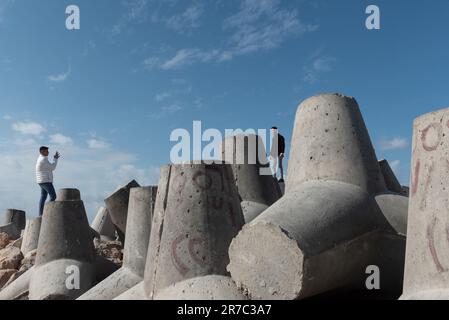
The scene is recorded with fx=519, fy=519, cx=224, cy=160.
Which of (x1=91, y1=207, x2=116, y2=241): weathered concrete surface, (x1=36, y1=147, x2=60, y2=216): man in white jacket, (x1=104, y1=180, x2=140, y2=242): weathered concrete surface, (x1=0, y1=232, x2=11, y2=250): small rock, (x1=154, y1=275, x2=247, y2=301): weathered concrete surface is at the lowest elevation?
(x1=154, y1=275, x2=247, y2=301): weathered concrete surface

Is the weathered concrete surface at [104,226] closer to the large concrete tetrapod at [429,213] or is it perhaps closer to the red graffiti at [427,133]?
the large concrete tetrapod at [429,213]

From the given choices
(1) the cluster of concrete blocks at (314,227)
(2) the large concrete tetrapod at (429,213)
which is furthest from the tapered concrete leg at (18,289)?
(2) the large concrete tetrapod at (429,213)

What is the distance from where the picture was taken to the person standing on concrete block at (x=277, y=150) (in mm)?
8570

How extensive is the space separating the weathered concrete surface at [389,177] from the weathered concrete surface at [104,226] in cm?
538

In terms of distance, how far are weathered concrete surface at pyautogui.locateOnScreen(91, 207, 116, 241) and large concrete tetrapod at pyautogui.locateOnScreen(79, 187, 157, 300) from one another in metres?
3.87

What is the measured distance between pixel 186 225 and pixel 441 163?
184 cm

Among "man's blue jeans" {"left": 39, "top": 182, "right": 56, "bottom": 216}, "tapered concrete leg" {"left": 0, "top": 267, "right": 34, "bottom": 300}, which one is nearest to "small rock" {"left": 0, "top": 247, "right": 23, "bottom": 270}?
"man's blue jeans" {"left": 39, "top": 182, "right": 56, "bottom": 216}

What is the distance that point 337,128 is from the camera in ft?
13.8

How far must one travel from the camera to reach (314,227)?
3.38 m

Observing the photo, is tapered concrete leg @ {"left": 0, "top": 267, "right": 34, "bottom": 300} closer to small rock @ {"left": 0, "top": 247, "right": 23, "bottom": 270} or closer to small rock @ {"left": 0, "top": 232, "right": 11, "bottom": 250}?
small rock @ {"left": 0, "top": 247, "right": 23, "bottom": 270}

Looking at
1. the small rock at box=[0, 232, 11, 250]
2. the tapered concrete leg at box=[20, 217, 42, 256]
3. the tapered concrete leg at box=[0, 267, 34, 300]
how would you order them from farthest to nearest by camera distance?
the small rock at box=[0, 232, 11, 250] → the tapered concrete leg at box=[20, 217, 42, 256] → the tapered concrete leg at box=[0, 267, 34, 300]

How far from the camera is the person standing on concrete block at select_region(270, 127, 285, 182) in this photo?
857cm

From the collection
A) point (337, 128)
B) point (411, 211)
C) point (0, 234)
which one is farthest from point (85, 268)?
point (0, 234)
